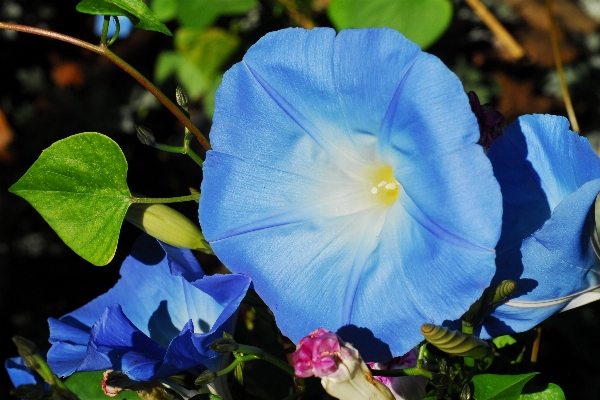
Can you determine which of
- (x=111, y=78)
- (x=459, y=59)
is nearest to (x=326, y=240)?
(x=459, y=59)

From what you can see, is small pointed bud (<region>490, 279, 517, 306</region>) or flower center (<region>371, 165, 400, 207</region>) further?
flower center (<region>371, 165, 400, 207</region>)

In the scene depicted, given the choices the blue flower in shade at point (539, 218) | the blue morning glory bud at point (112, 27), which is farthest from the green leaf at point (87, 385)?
the blue morning glory bud at point (112, 27)

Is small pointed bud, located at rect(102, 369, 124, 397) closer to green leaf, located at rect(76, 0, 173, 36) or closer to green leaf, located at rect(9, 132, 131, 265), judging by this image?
green leaf, located at rect(9, 132, 131, 265)

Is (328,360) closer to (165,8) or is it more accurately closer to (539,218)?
(539,218)

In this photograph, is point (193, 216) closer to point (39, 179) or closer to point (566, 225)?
point (39, 179)

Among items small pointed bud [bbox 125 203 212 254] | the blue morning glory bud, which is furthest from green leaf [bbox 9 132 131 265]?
the blue morning glory bud

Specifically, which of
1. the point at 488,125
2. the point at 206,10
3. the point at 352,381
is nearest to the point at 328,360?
the point at 352,381
